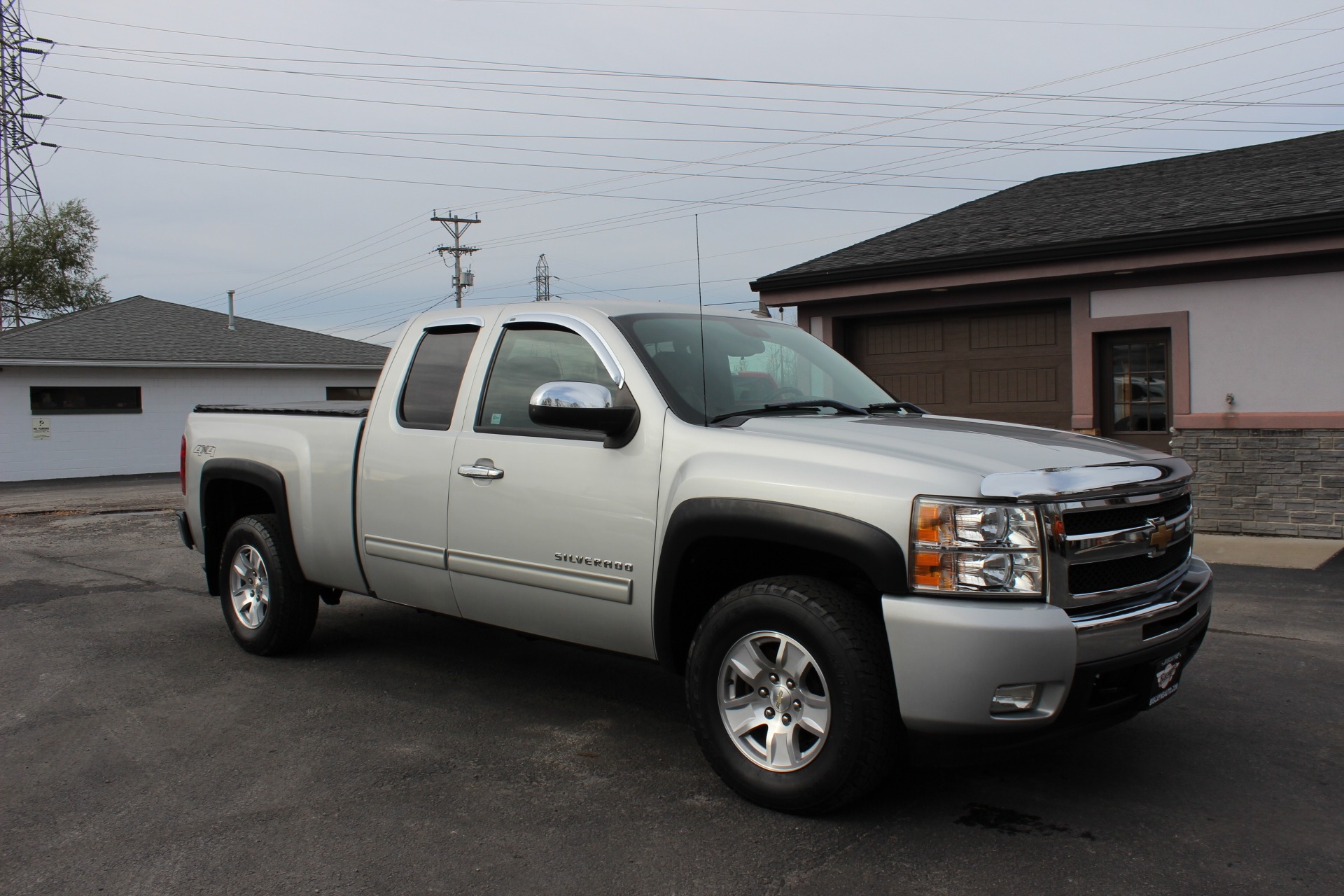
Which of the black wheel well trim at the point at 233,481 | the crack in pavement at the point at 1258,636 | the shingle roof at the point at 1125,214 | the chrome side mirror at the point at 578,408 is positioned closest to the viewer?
the chrome side mirror at the point at 578,408

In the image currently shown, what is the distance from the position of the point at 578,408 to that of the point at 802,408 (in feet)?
3.45

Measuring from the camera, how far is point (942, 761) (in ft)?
11.0

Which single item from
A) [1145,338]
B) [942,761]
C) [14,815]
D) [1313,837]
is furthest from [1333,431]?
[14,815]

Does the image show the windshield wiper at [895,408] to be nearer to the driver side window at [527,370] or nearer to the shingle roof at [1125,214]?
the driver side window at [527,370]

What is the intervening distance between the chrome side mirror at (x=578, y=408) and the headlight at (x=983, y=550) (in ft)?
4.37

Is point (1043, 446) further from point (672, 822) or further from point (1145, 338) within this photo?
point (1145, 338)

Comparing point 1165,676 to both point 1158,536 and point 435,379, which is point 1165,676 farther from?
point 435,379

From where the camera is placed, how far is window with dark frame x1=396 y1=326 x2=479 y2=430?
4.97m

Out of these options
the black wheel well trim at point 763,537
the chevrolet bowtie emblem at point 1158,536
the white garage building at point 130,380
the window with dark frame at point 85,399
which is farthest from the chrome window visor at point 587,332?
the window with dark frame at point 85,399

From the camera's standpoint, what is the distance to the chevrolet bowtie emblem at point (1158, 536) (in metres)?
3.55

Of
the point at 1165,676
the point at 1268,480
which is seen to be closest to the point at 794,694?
the point at 1165,676

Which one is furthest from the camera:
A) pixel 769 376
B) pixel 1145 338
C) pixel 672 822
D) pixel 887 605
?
pixel 1145 338

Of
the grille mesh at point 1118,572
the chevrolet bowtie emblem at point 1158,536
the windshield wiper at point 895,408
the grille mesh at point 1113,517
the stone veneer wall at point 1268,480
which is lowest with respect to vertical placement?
the stone veneer wall at point 1268,480

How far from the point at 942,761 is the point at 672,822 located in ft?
3.18
